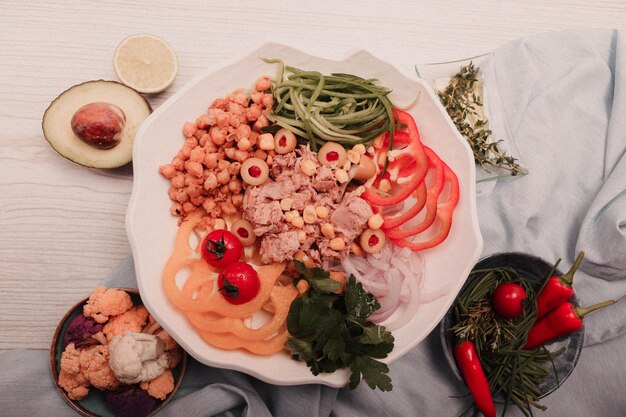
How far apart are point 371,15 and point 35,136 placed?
234 cm

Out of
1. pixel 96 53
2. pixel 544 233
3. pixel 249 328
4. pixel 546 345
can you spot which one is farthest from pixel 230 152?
pixel 546 345

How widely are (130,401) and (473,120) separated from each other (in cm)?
257

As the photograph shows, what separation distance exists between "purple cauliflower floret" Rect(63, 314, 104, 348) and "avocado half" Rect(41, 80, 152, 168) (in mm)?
894

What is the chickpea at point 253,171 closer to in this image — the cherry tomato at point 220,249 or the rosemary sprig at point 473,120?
the cherry tomato at point 220,249

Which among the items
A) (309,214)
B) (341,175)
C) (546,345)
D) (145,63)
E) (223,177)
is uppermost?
(145,63)

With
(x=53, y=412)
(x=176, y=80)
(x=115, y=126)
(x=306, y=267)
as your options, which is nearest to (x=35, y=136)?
(x=115, y=126)

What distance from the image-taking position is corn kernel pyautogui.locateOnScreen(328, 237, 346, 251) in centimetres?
246

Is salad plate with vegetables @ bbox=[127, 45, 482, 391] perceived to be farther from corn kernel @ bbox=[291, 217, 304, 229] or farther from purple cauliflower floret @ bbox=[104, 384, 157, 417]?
purple cauliflower floret @ bbox=[104, 384, 157, 417]

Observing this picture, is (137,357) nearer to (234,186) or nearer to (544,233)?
(234,186)

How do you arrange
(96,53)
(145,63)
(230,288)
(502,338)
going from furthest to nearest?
(96,53), (145,63), (502,338), (230,288)

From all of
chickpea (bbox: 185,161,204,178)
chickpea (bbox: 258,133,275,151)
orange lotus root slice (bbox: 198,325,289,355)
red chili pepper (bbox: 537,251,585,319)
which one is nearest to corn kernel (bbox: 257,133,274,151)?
chickpea (bbox: 258,133,275,151)

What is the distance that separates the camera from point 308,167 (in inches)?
97.3

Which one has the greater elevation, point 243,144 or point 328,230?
point 243,144

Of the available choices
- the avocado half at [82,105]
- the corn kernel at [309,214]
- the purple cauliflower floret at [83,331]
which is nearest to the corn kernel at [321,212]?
the corn kernel at [309,214]
